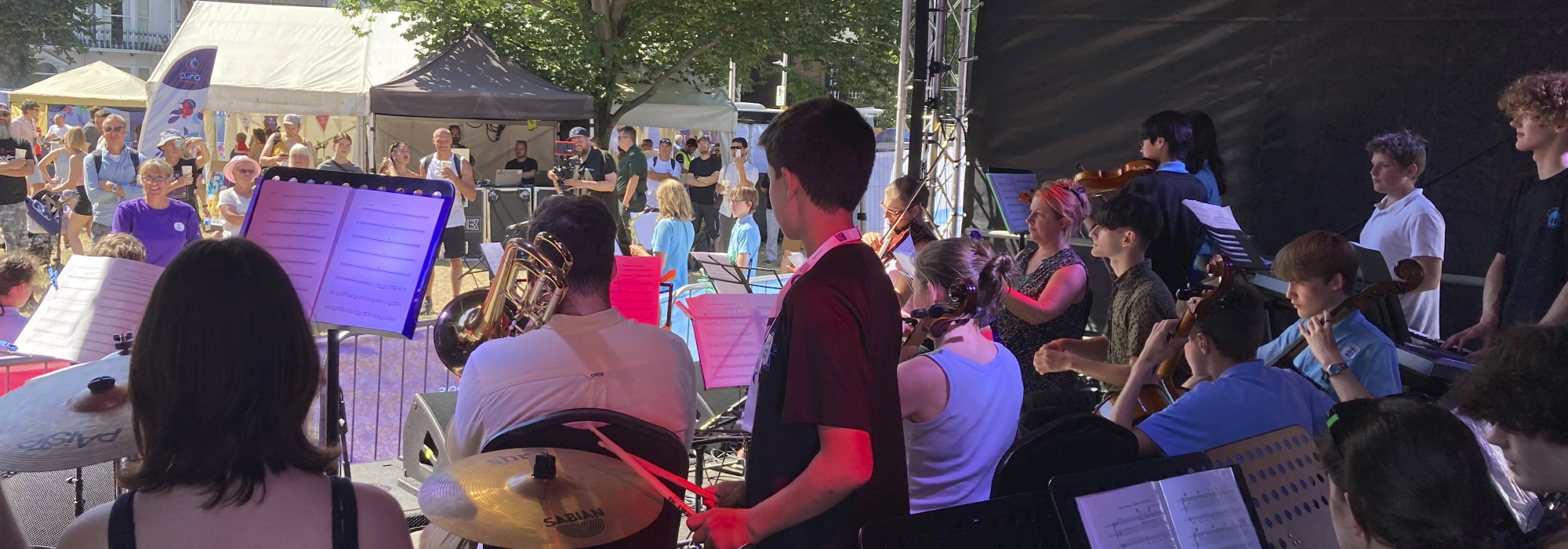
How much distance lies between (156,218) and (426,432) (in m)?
3.32

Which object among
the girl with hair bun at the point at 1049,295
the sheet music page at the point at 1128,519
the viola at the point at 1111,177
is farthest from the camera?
the viola at the point at 1111,177

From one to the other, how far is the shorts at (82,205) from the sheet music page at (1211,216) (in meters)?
10.7

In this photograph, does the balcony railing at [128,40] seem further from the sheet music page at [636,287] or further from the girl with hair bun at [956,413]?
the girl with hair bun at [956,413]

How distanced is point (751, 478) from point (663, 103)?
1508 centimetres

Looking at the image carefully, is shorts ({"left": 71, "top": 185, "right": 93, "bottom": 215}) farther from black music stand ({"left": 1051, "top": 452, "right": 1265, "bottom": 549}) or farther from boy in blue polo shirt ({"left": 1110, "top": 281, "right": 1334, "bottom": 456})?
black music stand ({"left": 1051, "top": 452, "right": 1265, "bottom": 549})

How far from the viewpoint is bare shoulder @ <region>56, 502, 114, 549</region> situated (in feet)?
4.66

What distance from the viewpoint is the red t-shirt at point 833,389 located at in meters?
1.59

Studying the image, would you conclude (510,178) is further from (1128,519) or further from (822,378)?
(1128,519)

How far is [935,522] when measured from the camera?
1481 millimetres

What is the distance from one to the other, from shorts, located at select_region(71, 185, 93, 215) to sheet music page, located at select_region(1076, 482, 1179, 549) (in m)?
11.6

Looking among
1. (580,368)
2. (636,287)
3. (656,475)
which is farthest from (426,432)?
(656,475)

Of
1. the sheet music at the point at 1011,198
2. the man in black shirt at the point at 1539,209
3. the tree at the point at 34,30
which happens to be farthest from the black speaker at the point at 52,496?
the tree at the point at 34,30

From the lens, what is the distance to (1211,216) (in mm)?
4418

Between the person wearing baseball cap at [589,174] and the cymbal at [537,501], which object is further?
the person wearing baseball cap at [589,174]
